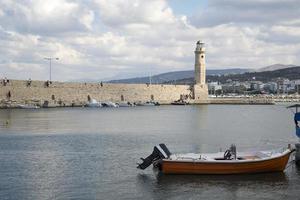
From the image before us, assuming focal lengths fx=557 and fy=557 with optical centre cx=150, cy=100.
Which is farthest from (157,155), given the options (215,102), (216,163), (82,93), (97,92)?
(215,102)

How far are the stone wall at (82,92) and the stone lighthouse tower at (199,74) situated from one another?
948 mm

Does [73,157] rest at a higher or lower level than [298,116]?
lower

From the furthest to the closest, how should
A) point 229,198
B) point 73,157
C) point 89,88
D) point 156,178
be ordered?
point 89,88, point 73,157, point 156,178, point 229,198

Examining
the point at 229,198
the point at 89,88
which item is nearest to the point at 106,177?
the point at 229,198

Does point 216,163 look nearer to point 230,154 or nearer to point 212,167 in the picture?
point 212,167

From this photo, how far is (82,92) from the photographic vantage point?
82.9 meters

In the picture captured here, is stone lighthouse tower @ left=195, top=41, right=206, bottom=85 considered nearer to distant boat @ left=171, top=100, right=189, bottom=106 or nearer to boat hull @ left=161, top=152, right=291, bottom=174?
distant boat @ left=171, top=100, right=189, bottom=106

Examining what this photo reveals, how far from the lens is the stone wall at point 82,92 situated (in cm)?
7375

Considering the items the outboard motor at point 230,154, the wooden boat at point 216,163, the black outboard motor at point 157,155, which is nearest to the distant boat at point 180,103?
the wooden boat at point 216,163

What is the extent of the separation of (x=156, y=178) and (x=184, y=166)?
99cm

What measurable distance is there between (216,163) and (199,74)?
8250 centimetres

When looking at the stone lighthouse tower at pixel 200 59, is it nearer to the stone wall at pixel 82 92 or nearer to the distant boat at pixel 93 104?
the stone wall at pixel 82 92

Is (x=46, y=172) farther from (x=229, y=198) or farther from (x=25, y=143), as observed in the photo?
(x=25, y=143)

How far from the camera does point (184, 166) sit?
713 inches
